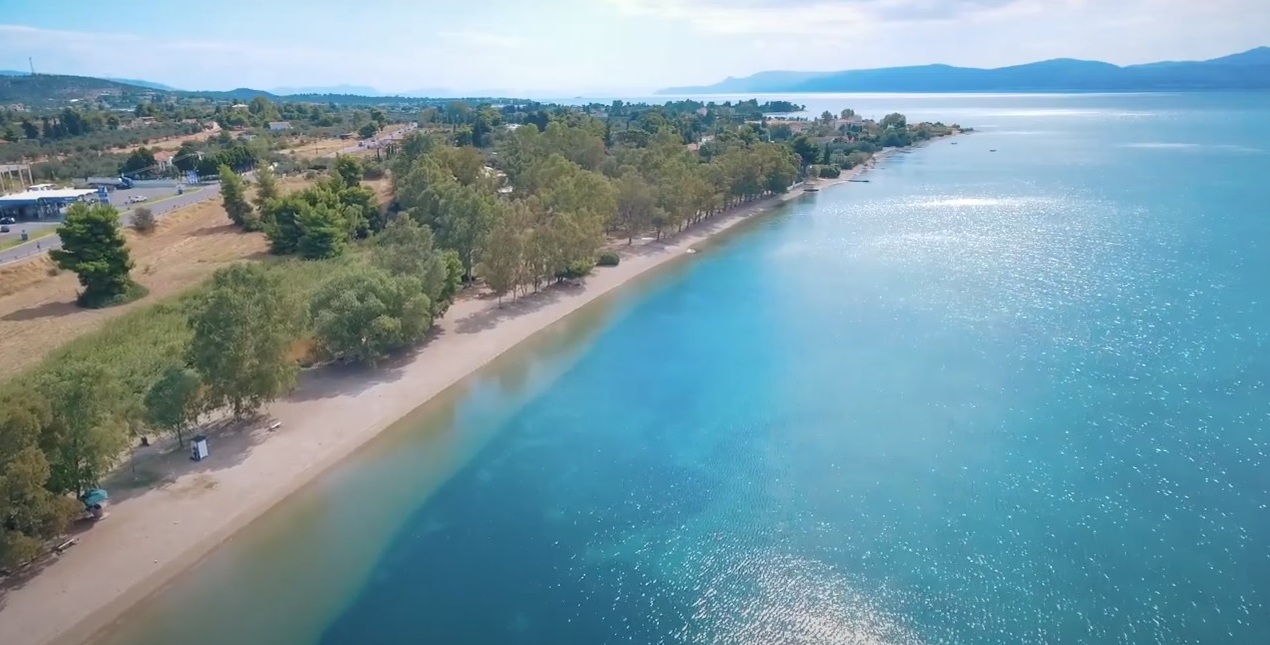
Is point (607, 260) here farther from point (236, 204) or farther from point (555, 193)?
point (236, 204)

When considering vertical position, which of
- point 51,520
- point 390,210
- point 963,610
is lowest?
point 963,610

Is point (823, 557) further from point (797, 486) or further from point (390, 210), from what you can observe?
point (390, 210)

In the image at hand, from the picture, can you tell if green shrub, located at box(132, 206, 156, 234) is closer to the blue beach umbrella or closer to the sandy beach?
the sandy beach

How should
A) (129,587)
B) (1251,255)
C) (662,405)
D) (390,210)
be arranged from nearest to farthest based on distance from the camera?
(129,587) → (662,405) → (1251,255) → (390,210)

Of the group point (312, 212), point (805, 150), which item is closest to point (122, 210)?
point (312, 212)

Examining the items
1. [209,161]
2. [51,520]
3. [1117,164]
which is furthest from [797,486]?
[1117,164]

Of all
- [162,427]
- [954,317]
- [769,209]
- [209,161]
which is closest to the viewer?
[162,427]
